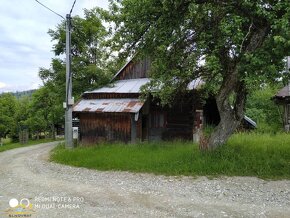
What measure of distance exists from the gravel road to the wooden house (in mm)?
6256

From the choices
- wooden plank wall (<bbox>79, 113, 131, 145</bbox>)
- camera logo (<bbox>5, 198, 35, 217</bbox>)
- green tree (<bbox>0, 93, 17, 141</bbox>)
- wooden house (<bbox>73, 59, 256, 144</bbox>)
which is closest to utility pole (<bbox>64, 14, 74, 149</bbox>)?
wooden house (<bbox>73, 59, 256, 144</bbox>)

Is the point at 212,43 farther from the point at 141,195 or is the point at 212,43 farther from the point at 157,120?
the point at 157,120

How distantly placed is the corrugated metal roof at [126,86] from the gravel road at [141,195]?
8.22m

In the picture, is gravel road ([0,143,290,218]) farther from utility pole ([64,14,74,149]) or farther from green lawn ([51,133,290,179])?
utility pole ([64,14,74,149])

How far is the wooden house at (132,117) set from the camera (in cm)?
1523

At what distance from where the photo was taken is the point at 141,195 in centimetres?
659

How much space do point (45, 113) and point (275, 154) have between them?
2483 centimetres

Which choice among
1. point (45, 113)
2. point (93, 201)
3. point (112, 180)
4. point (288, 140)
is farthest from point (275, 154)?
point (45, 113)

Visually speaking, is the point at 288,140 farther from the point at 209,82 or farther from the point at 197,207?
the point at 197,207

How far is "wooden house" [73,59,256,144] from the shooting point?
15.2 metres

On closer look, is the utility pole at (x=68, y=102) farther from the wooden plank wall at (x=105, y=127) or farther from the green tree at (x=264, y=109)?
the green tree at (x=264, y=109)

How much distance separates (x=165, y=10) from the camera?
8.48 meters

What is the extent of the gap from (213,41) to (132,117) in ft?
23.2

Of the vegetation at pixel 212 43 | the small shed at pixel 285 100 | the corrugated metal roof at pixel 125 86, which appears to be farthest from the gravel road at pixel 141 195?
the small shed at pixel 285 100
